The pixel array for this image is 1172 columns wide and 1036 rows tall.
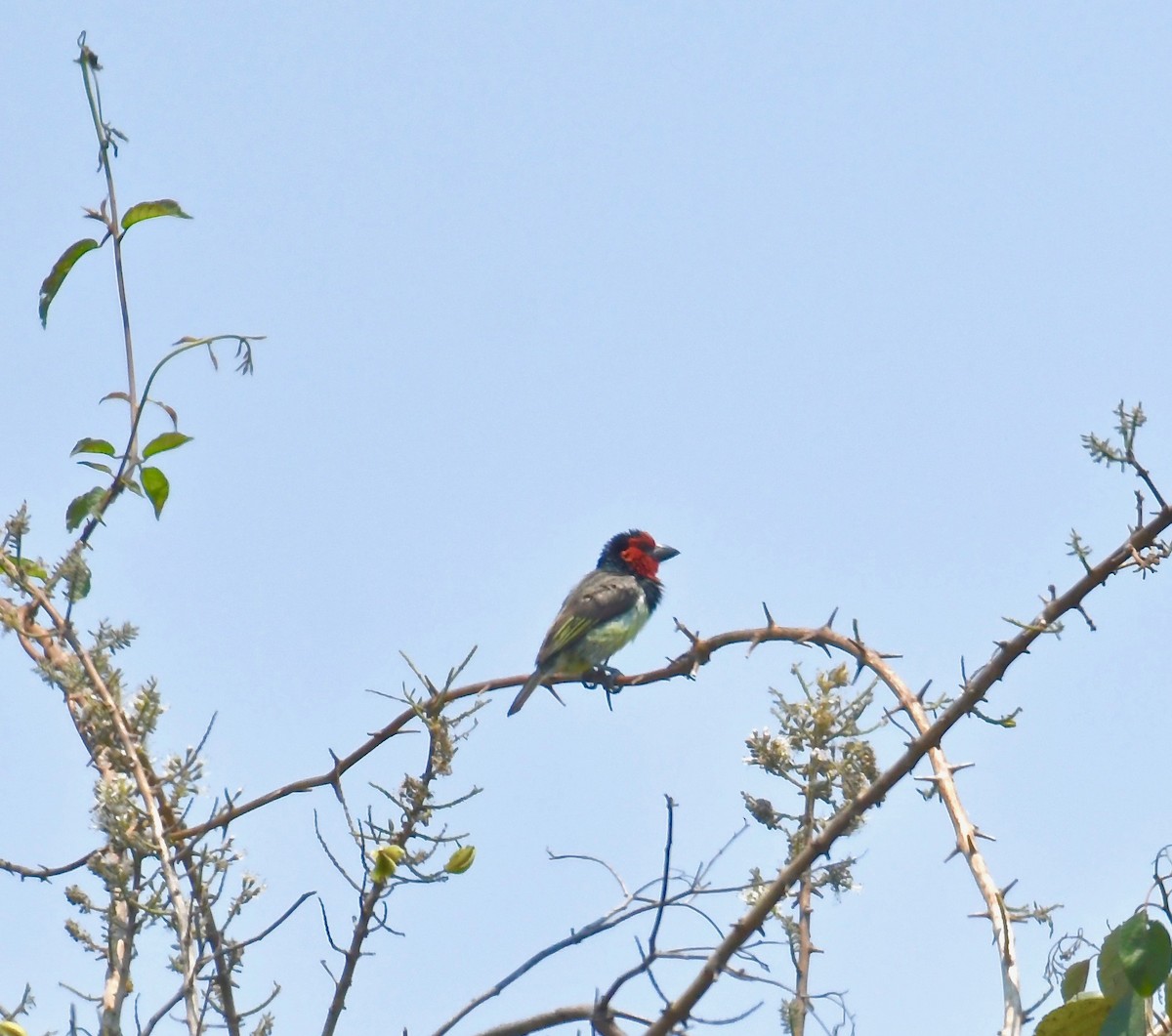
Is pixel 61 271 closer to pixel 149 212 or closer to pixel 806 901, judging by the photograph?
pixel 149 212

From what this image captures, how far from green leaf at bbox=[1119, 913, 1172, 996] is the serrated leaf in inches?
1.6

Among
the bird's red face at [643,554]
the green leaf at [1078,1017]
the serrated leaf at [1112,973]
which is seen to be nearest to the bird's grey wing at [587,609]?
the bird's red face at [643,554]

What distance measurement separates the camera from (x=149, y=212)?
3178 millimetres

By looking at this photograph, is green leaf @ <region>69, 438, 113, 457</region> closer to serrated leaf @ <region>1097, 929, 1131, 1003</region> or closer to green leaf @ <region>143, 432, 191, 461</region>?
green leaf @ <region>143, 432, 191, 461</region>

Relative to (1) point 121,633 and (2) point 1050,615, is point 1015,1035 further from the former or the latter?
(1) point 121,633

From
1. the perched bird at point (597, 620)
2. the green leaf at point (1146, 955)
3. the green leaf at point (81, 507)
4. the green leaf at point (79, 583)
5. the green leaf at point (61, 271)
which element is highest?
the perched bird at point (597, 620)

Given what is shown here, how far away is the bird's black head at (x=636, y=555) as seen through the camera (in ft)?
31.3

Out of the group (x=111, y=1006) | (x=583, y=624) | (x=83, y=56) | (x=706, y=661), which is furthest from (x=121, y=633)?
(x=583, y=624)

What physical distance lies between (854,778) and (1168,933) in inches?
33.4

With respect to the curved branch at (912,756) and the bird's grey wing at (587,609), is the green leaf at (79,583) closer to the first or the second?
the curved branch at (912,756)

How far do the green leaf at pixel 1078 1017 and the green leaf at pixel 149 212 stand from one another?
2.26 metres

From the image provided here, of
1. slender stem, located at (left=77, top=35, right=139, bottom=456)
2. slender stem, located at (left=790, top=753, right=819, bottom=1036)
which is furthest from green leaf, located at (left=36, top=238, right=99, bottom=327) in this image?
slender stem, located at (left=790, top=753, right=819, bottom=1036)

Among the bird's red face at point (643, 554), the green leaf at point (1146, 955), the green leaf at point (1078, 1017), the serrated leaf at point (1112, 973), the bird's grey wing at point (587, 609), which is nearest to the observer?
the green leaf at point (1146, 955)

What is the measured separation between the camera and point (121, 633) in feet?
9.85
